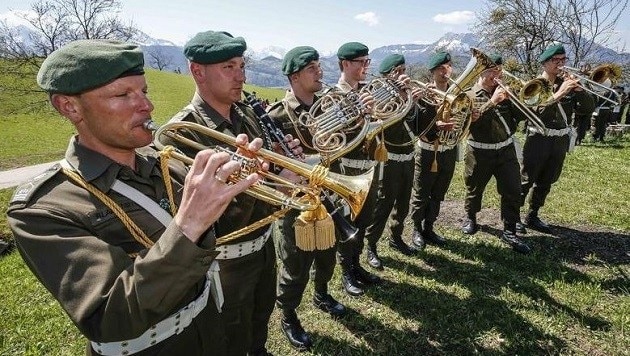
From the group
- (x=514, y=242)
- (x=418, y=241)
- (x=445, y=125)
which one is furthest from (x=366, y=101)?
(x=514, y=242)

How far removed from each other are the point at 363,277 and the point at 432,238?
1612 mm

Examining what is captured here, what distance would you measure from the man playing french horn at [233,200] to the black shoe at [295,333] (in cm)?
84

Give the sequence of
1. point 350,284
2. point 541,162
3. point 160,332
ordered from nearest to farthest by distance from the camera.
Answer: point 160,332, point 350,284, point 541,162

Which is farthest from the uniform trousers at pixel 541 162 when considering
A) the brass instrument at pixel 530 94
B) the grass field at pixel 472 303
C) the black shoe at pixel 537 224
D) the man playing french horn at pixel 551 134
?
the grass field at pixel 472 303

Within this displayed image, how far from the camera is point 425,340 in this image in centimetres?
386

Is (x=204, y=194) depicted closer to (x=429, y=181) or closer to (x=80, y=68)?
(x=80, y=68)

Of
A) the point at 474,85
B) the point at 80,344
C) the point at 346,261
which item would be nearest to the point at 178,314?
the point at 80,344

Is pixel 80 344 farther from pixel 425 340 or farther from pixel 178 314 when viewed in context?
pixel 425 340

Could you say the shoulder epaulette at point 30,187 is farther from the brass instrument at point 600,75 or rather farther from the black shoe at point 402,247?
the brass instrument at point 600,75

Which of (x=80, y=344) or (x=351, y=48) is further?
(x=351, y=48)

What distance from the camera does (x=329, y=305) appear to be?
4.36 m

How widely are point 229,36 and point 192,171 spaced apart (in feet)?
6.56

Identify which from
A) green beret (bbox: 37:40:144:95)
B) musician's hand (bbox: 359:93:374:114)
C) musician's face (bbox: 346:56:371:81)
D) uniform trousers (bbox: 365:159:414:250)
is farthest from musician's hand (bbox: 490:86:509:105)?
green beret (bbox: 37:40:144:95)

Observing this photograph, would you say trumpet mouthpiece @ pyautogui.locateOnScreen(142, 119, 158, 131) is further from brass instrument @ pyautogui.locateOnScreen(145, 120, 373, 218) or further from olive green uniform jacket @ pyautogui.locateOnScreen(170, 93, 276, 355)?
olive green uniform jacket @ pyautogui.locateOnScreen(170, 93, 276, 355)
